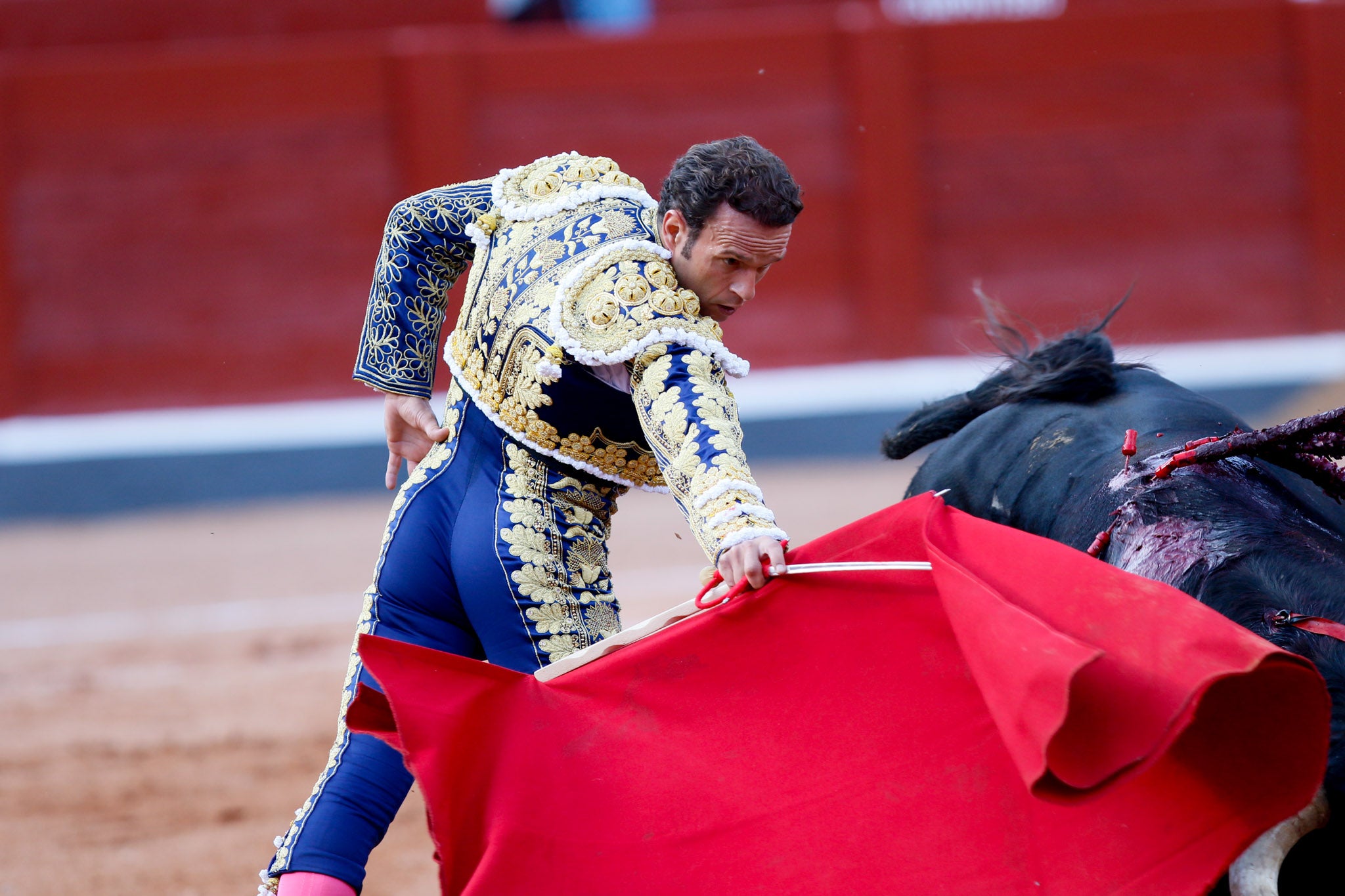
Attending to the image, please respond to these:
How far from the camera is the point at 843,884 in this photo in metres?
1.53

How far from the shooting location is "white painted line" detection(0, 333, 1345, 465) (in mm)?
7918

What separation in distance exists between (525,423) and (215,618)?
13.5ft

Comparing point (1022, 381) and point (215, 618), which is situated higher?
point (1022, 381)

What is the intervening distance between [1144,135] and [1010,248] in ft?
3.47

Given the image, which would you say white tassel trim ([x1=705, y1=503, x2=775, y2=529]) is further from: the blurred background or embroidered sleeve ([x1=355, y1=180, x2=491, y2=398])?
the blurred background

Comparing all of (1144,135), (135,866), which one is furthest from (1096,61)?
(135,866)

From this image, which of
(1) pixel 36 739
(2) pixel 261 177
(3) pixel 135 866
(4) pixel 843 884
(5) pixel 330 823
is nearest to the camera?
(4) pixel 843 884

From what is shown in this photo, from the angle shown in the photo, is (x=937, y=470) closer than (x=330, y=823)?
No

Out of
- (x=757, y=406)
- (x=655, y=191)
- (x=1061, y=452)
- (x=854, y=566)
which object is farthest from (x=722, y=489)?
(x=655, y=191)

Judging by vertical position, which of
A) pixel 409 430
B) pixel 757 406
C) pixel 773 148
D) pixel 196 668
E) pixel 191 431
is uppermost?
pixel 409 430

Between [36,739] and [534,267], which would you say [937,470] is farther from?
[36,739]

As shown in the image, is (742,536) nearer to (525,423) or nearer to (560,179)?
(525,423)

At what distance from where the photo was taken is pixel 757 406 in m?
8.24

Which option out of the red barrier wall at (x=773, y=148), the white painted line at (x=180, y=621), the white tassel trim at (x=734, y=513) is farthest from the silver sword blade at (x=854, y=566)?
the red barrier wall at (x=773, y=148)
